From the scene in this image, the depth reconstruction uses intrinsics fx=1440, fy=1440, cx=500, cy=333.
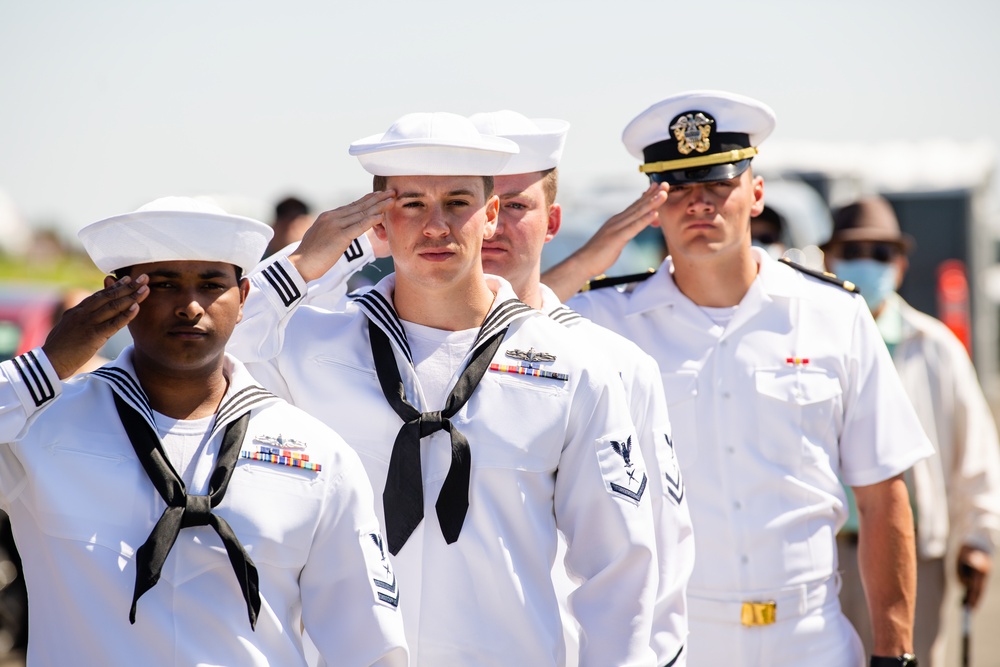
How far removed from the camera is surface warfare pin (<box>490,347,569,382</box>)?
357 centimetres

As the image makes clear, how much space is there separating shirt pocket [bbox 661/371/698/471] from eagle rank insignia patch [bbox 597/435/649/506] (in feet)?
3.54

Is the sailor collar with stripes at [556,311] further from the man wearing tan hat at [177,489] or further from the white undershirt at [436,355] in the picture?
the man wearing tan hat at [177,489]

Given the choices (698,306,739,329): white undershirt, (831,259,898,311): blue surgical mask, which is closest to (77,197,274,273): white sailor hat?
(698,306,739,329): white undershirt

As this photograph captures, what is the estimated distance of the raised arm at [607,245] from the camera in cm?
472

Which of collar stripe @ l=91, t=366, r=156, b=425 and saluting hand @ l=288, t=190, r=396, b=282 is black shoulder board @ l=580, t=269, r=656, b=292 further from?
collar stripe @ l=91, t=366, r=156, b=425

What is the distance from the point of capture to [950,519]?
631 cm

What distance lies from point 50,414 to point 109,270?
35 cm

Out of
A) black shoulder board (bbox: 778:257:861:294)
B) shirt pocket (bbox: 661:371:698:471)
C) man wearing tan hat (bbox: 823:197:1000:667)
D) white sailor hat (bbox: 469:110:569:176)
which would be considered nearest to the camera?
white sailor hat (bbox: 469:110:569:176)

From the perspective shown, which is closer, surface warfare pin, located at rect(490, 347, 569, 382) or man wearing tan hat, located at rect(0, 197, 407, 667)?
man wearing tan hat, located at rect(0, 197, 407, 667)

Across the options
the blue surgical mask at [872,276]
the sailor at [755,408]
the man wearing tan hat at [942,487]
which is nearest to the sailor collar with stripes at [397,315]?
the sailor at [755,408]

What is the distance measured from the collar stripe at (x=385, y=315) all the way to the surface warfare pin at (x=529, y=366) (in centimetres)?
23

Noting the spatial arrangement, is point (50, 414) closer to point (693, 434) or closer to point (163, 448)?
point (163, 448)

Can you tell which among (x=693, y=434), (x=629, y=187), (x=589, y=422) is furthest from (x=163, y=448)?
(x=629, y=187)

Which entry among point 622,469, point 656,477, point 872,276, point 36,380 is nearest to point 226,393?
point 36,380
